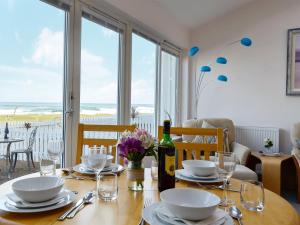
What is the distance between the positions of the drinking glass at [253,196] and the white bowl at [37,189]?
0.67 metres

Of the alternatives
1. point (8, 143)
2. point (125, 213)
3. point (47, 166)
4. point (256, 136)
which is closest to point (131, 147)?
point (125, 213)

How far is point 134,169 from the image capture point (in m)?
1.18

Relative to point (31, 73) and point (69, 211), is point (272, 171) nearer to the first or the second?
point (31, 73)

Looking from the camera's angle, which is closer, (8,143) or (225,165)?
(225,165)

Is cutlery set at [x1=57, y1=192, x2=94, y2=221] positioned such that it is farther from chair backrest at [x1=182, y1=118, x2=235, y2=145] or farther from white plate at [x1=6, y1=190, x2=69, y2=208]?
chair backrest at [x1=182, y1=118, x2=235, y2=145]

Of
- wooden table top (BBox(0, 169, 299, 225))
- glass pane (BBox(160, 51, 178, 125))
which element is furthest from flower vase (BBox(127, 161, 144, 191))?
glass pane (BBox(160, 51, 178, 125))

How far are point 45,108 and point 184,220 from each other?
1.77 meters

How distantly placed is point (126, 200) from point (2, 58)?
4.73ft

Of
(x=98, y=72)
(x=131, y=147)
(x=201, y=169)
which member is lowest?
(x=201, y=169)

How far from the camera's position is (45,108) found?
7.49 feet

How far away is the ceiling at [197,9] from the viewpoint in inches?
149

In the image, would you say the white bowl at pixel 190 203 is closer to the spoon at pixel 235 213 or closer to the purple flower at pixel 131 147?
the spoon at pixel 235 213

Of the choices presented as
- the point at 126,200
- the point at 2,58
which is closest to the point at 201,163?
the point at 126,200

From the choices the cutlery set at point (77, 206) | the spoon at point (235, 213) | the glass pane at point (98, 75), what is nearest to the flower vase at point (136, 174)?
the cutlery set at point (77, 206)
